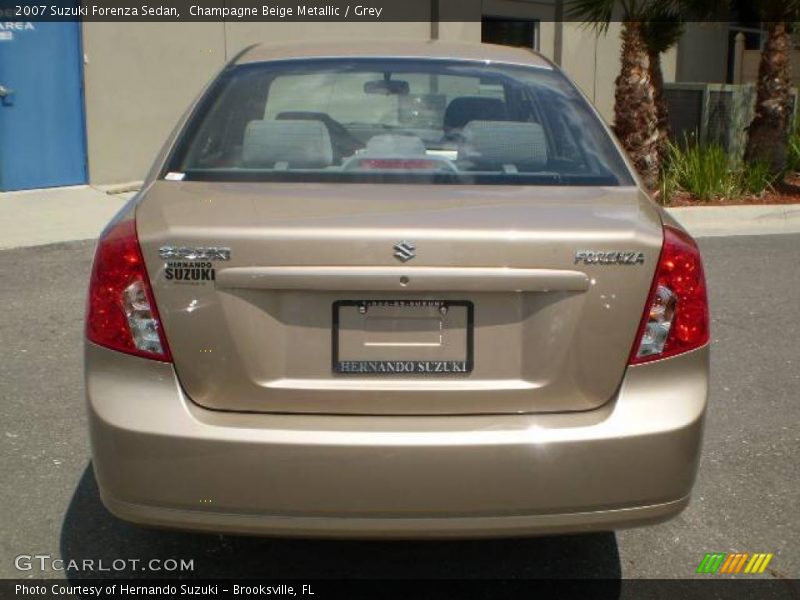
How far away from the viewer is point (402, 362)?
283 centimetres

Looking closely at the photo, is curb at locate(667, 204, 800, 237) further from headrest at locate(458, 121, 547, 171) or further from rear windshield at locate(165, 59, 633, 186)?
headrest at locate(458, 121, 547, 171)

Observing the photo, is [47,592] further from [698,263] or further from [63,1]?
[63,1]

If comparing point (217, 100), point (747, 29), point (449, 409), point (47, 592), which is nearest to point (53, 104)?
point (217, 100)

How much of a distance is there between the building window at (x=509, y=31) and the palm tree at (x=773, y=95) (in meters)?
4.97

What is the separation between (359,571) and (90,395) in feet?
3.85

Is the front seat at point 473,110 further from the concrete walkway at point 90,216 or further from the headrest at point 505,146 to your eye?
the concrete walkway at point 90,216

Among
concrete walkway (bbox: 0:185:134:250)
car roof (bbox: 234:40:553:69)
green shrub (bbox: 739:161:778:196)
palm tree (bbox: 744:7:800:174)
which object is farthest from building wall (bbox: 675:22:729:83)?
car roof (bbox: 234:40:553:69)

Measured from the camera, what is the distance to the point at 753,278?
8.15 meters

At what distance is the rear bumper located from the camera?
2.73 meters

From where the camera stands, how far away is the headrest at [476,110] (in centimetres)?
404
